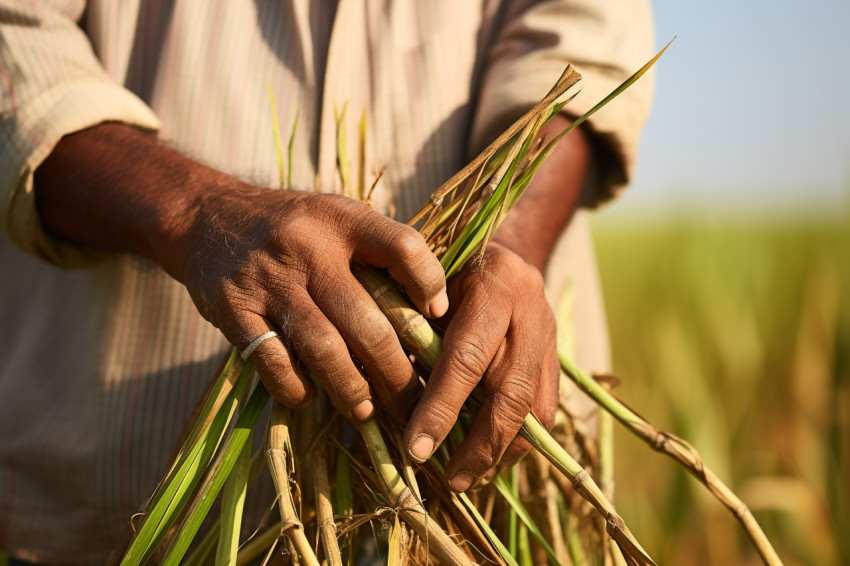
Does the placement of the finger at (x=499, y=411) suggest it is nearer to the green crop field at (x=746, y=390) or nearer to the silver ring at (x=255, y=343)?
the silver ring at (x=255, y=343)

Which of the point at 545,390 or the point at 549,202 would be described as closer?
the point at 545,390

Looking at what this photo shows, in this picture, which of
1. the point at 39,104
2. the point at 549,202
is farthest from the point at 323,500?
the point at 39,104

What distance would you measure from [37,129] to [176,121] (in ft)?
0.63

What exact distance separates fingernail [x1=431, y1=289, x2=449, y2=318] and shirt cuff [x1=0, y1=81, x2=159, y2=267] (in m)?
0.54

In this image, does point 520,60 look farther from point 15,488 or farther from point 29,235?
point 15,488

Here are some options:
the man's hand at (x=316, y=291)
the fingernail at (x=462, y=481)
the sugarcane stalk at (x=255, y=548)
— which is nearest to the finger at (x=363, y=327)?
the man's hand at (x=316, y=291)

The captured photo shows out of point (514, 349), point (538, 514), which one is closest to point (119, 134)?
point (514, 349)

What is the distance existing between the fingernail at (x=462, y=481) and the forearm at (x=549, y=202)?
32 cm

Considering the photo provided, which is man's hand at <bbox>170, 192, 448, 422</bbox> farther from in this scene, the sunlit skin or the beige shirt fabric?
the beige shirt fabric

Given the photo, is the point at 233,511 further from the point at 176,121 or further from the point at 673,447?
the point at 176,121

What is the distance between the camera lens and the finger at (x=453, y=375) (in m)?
0.69

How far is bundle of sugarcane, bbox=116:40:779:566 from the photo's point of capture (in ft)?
2.22

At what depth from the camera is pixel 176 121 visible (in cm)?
104

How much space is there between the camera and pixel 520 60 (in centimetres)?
104
